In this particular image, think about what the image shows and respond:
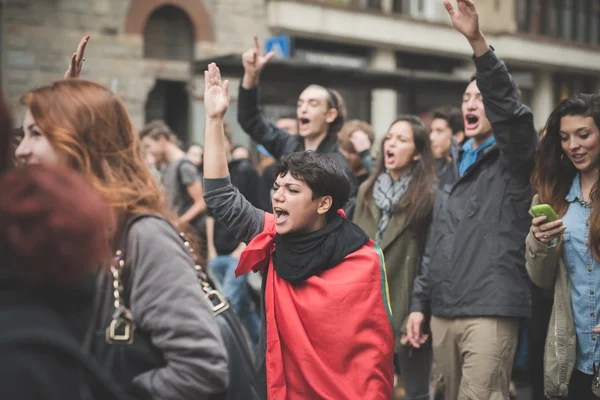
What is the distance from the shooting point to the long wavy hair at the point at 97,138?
7.93 feet

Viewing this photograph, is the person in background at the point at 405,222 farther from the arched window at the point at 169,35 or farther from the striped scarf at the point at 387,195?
the arched window at the point at 169,35

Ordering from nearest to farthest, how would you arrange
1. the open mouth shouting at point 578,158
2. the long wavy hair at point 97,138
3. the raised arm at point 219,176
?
the long wavy hair at point 97,138
the raised arm at point 219,176
the open mouth shouting at point 578,158

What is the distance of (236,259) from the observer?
317 inches

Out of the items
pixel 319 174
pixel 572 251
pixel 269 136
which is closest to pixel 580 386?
pixel 572 251

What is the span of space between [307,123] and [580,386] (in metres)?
2.55

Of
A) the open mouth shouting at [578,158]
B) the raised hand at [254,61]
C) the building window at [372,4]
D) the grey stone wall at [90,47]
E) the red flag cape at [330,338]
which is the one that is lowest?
the red flag cape at [330,338]

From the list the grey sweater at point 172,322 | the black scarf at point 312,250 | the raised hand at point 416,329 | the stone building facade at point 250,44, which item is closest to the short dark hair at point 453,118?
the raised hand at point 416,329

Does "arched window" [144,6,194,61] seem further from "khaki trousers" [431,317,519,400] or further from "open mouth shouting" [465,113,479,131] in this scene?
"khaki trousers" [431,317,519,400]

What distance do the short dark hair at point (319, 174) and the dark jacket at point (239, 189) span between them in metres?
3.98

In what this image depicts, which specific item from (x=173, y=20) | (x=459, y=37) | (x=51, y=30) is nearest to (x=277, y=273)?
(x=51, y=30)

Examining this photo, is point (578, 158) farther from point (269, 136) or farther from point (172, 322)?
point (172, 322)

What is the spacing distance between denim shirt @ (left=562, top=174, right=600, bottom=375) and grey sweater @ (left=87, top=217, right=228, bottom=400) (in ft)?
7.58

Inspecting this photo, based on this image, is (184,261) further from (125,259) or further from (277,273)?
(277,273)

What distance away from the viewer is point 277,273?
365cm
